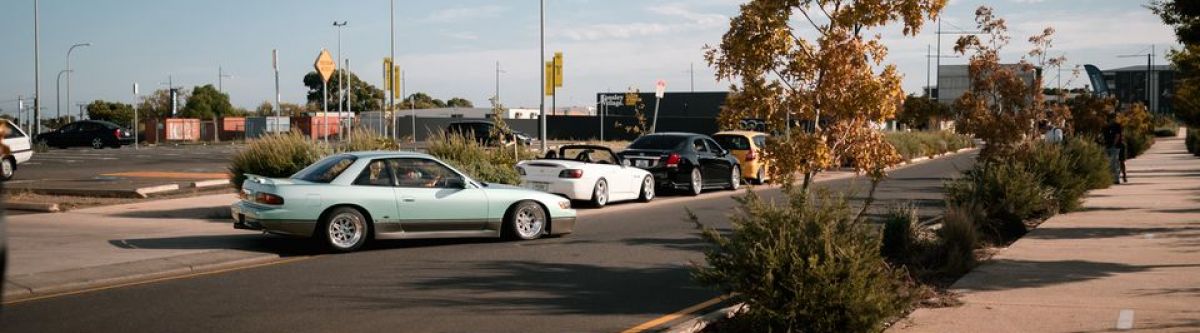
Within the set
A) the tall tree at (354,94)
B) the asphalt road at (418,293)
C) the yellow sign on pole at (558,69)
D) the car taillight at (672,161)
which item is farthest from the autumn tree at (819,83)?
the tall tree at (354,94)

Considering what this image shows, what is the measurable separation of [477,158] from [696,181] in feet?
19.4

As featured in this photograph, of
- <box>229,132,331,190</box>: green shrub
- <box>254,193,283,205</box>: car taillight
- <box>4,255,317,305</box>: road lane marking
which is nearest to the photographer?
<box>4,255,317,305</box>: road lane marking

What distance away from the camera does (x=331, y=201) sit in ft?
44.0

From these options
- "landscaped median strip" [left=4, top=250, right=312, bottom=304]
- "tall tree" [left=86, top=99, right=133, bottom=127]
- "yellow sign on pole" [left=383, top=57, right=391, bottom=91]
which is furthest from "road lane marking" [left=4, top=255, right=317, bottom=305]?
"tall tree" [left=86, top=99, right=133, bottom=127]

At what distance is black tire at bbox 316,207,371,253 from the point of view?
13391mm

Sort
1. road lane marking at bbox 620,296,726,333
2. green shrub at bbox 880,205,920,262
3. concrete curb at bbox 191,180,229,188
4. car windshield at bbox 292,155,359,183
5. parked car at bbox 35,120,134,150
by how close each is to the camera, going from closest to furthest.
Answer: road lane marking at bbox 620,296,726,333 < green shrub at bbox 880,205,920,262 < car windshield at bbox 292,155,359,183 < concrete curb at bbox 191,180,229,188 < parked car at bbox 35,120,134,150

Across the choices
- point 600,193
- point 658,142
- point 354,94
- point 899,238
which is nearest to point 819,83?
point 899,238

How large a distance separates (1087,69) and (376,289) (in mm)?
38390

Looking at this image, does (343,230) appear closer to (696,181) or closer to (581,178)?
(581,178)

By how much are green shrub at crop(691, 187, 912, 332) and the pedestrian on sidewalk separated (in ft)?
66.4

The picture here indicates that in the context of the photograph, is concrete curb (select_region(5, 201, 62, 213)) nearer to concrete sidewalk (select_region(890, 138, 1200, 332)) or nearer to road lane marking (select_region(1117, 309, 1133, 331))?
concrete sidewalk (select_region(890, 138, 1200, 332))

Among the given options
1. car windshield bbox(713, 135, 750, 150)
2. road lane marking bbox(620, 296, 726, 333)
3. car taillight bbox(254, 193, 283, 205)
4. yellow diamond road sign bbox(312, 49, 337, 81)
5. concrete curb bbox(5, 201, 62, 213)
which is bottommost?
road lane marking bbox(620, 296, 726, 333)

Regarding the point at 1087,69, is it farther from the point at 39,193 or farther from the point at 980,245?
the point at 39,193

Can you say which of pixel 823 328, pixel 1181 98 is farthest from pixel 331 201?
pixel 1181 98
